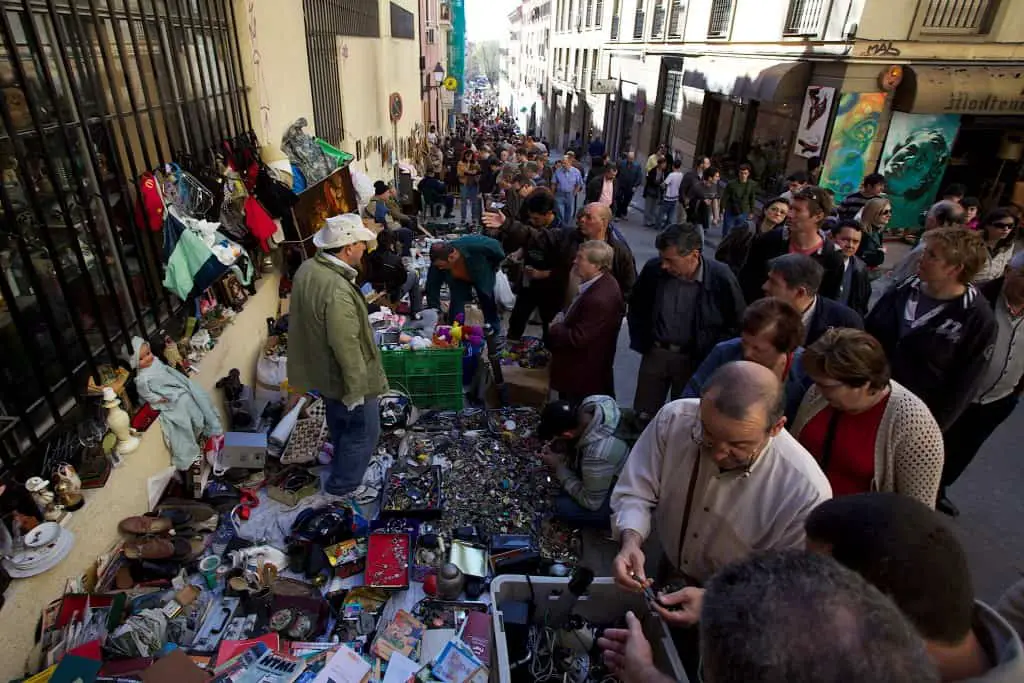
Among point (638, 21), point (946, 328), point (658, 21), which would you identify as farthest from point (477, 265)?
point (638, 21)

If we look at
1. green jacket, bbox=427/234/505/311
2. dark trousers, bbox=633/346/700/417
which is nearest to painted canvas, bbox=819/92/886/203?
green jacket, bbox=427/234/505/311

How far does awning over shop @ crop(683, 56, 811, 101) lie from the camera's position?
1138 centimetres

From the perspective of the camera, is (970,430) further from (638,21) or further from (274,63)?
(638,21)

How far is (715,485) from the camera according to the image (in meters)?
2.12

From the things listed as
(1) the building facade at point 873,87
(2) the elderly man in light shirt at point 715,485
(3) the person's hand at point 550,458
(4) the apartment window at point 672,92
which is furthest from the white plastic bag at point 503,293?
(4) the apartment window at point 672,92

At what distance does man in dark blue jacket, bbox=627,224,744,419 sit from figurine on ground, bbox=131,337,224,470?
3.33 metres

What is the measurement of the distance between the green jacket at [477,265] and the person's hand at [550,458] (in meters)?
2.01

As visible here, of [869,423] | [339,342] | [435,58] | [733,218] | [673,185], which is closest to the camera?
[869,423]

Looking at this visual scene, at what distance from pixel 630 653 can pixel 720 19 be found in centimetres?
1744

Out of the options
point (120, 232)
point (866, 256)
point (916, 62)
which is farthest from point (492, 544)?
point (916, 62)

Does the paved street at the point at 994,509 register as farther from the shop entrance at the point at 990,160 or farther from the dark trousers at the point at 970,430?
the shop entrance at the point at 990,160

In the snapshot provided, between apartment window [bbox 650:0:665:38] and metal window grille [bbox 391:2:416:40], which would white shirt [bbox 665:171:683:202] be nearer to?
metal window grille [bbox 391:2:416:40]

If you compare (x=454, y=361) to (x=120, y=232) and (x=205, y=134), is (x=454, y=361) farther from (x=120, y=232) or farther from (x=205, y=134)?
(x=205, y=134)

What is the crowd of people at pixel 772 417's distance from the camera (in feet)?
3.23
